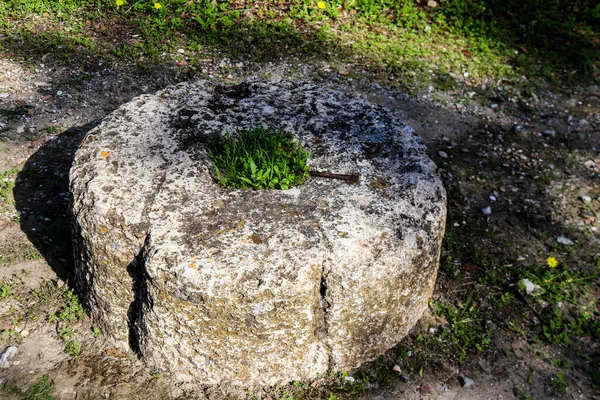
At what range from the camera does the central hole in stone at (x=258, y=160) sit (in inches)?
134

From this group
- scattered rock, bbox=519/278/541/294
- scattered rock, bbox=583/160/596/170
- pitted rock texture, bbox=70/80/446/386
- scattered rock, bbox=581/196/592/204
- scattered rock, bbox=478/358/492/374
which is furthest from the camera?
scattered rock, bbox=583/160/596/170

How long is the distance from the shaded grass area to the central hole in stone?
103 inches

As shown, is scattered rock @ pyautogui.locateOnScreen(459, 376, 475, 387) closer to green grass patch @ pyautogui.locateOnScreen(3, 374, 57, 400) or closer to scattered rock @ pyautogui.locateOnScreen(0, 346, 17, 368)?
green grass patch @ pyautogui.locateOnScreen(3, 374, 57, 400)

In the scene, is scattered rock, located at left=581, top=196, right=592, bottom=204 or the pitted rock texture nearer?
the pitted rock texture

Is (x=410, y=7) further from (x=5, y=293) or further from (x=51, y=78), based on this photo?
(x=5, y=293)

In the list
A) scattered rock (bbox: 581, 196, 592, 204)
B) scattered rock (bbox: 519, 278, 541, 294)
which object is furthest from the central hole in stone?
scattered rock (bbox: 581, 196, 592, 204)

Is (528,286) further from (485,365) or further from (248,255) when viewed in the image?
(248,255)

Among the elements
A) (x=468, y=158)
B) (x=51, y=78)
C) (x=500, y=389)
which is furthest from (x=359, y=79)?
(x=500, y=389)

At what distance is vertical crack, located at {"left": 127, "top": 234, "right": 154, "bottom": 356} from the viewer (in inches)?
120

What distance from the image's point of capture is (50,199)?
441 cm

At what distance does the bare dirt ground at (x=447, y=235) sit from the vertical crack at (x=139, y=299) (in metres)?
0.17

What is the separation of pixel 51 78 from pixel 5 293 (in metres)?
2.60

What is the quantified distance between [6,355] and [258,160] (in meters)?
1.82

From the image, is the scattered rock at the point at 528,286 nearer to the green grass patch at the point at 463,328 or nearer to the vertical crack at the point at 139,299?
the green grass patch at the point at 463,328
